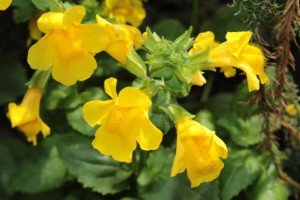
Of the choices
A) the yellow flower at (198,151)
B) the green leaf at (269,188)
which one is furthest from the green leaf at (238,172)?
the yellow flower at (198,151)

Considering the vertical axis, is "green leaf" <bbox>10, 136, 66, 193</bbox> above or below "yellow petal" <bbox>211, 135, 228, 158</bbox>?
below

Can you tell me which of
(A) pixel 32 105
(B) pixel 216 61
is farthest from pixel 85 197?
(B) pixel 216 61

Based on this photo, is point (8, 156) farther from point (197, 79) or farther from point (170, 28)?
point (197, 79)

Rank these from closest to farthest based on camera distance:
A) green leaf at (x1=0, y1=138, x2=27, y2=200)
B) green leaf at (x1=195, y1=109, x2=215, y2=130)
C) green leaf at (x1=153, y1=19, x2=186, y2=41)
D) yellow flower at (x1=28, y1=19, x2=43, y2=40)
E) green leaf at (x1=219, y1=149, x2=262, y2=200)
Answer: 1. green leaf at (x1=219, y1=149, x2=262, y2=200)
2. green leaf at (x1=195, y1=109, x2=215, y2=130)
3. yellow flower at (x1=28, y1=19, x2=43, y2=40)
4. green leaf at (x1=153, y1=19, x2=186, y2=41)
5. green leaf at (x1=0, y1=138, x2=27, y2=200)

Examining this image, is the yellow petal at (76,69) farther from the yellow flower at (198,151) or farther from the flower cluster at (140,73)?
the yellow flower at (198,151)

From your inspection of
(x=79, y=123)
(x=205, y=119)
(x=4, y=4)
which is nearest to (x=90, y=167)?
(x=79, y=123)

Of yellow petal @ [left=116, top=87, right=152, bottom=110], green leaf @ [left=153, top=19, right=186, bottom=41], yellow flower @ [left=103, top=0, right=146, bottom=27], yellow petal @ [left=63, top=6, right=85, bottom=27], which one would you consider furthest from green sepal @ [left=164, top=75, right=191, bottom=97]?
green leaf @ [left=153, top=19, right=186, bottom=41]

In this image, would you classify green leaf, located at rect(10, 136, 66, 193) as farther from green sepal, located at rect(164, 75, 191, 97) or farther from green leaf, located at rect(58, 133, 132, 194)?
green sepal, located at rect(164, 75, 191, 97)
